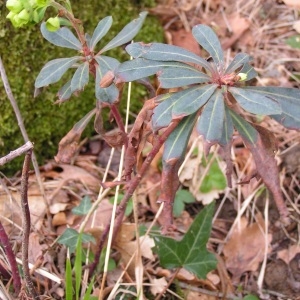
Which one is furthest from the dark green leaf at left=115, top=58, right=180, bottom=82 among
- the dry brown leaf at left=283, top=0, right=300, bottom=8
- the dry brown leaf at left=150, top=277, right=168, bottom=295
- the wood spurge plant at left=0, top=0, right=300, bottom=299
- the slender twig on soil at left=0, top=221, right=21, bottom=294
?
the dry brown leaf at left=283, top=0, right=300, bottom=8

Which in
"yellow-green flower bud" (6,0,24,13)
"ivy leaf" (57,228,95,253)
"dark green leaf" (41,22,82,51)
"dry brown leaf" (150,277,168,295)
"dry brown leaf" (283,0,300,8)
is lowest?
"dry brown leaf" (150,277,168,295)

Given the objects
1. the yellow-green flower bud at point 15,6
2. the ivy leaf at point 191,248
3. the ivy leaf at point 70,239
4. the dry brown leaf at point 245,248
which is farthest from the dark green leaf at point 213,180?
the yellow-green flower bud at point 15,6

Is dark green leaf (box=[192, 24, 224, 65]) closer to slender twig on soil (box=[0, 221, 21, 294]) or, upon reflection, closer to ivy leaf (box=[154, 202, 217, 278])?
ivy leaf (box=[154, 202, 217, 278])

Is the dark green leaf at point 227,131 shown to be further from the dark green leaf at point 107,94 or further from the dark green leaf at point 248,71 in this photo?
the dark green leaf at point 107,94

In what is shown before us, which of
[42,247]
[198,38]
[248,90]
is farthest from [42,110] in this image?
[248,90]

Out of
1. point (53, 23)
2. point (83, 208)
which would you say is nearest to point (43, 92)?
point (83, 208)
